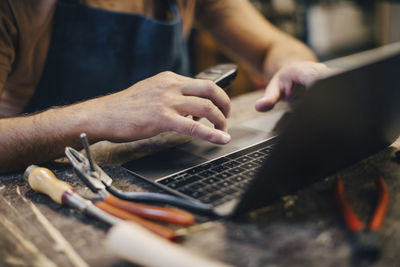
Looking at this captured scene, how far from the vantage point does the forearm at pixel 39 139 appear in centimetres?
63

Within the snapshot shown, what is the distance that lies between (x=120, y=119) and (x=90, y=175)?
0.13 meters

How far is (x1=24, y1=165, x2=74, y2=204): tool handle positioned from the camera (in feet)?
1.60

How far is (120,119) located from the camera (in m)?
0.62

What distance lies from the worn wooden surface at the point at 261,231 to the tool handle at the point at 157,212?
0.02 metres

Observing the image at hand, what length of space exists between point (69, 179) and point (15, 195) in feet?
0.26

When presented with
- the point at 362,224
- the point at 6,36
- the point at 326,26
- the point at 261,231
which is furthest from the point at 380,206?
the point at 326,26

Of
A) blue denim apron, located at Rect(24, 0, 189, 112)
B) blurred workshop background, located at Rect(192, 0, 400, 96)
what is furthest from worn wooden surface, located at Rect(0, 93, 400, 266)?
blurred workshop background, located at Rect(192, 0, 400, 96)

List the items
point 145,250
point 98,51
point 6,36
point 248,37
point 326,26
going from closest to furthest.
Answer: point 145,250
point 6,36
point 98,51
point 248,37
point 326,26

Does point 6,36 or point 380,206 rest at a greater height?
point 6,36

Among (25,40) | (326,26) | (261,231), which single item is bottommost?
(326,26)

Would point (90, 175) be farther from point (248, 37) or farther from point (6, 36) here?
point (248, 37)

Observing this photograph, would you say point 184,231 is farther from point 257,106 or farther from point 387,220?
point 257,106

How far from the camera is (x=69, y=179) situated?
0.58m

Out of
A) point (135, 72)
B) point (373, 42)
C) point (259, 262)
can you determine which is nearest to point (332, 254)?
point (259, 262)
